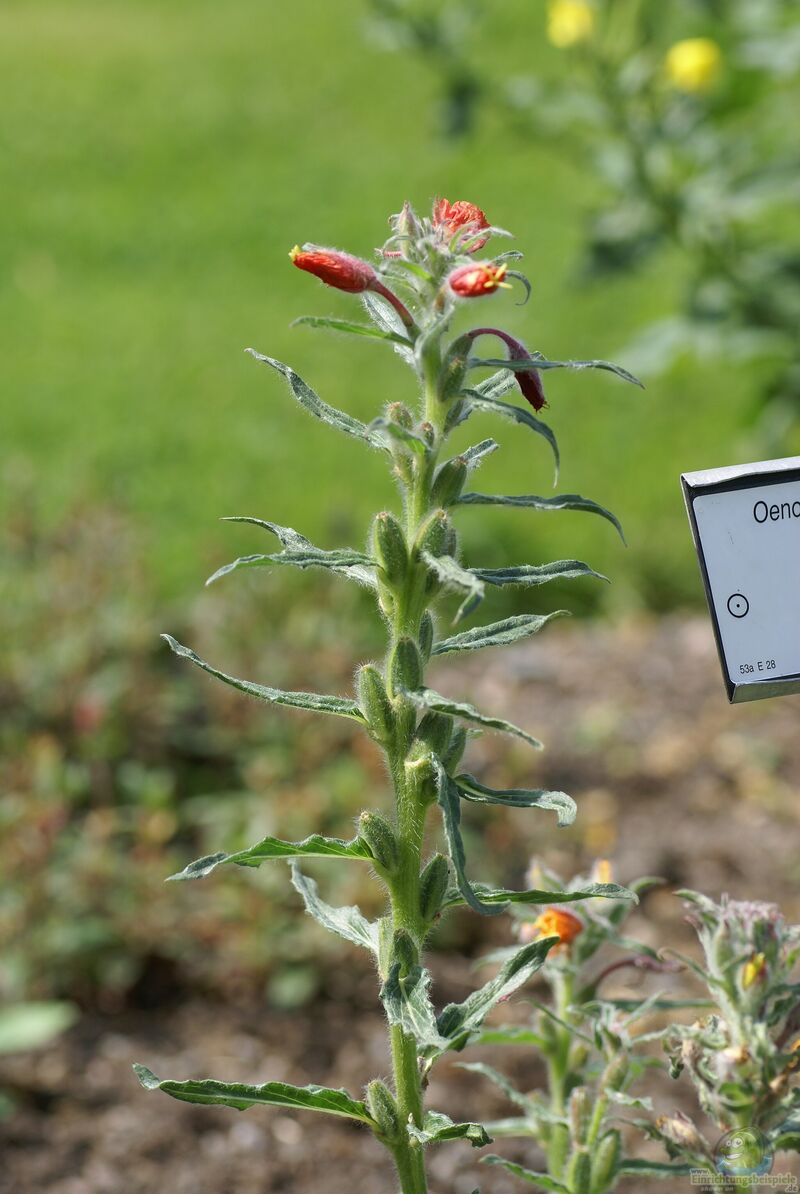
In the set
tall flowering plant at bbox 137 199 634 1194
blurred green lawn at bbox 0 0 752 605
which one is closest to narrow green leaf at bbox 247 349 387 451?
tall flowering plant at bbox 137 199 634 1194

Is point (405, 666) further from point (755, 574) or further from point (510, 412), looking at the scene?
point (755, 574)

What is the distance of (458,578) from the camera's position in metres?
1.17

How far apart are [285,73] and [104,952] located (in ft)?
22.3

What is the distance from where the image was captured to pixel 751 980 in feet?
4.71

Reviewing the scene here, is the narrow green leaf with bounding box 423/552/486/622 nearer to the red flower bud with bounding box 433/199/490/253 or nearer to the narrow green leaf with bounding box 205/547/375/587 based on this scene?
the narrow green leaf with bounding box 205/547/375/587

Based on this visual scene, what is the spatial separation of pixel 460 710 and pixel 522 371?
0.31 meters

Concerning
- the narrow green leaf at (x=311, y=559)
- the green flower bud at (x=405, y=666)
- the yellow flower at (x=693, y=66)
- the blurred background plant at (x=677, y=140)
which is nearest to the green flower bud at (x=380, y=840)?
the green flower bud at (x=405, y=666)

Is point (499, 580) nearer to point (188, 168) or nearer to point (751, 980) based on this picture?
point (751, 980)

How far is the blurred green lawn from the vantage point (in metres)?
5.03

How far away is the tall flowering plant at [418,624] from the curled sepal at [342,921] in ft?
0.11

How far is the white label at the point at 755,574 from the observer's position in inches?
55.1

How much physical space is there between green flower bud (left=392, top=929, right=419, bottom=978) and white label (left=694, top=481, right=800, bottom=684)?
0.40 m

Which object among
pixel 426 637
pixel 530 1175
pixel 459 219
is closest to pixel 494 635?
pixel 426 637

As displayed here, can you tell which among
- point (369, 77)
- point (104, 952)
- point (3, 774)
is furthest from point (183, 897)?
point (369, 77)
